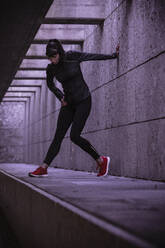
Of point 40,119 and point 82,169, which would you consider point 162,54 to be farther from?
point 40,119

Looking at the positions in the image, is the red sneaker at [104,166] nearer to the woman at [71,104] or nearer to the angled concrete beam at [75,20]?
the woman at [71,104]

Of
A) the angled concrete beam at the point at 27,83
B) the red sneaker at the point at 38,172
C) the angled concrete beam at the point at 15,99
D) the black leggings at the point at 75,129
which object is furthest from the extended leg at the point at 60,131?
the angled concrete beam at the point at 15,99

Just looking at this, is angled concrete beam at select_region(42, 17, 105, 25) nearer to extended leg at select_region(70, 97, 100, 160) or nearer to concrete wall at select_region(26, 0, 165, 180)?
concrete wall at select_region(26, 0, 165, 180)

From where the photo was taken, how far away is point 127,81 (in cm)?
768

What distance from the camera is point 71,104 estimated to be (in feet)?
23.5

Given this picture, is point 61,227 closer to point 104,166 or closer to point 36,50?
point 104,166

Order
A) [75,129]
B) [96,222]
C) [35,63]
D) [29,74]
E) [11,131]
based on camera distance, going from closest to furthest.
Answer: [96,222], [75,129], [35,63], [29,74], [11,131]

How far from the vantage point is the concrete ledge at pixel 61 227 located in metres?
1.92

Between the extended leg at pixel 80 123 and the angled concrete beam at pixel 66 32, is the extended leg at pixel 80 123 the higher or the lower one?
the lower one

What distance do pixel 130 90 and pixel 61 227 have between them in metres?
4.94

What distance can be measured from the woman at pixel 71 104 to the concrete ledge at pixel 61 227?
6.70 feet

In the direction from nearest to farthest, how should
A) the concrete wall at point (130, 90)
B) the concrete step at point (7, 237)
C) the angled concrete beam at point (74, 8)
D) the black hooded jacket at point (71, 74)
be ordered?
the concrete step at point (7, 237) < the concrete wall at point (130, 90) < the black hooded jacket at point (71, 74) < the angled concrete beam at point (74, 8)

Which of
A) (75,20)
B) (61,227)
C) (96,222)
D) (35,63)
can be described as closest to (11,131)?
(35,63)

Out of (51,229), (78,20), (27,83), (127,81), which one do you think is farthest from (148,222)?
(27,83)
